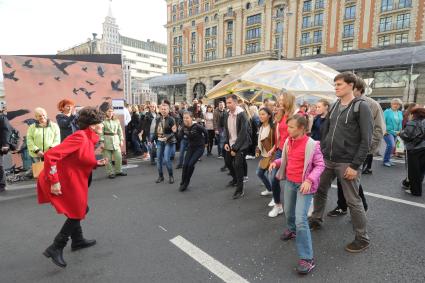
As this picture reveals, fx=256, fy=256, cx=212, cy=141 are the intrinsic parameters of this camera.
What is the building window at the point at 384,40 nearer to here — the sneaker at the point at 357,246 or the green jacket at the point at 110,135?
the green jacket at the point at 110,135

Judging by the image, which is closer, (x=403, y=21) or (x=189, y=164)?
(x=189, y=164)

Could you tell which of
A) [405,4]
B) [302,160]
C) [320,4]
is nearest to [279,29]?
[320,4]

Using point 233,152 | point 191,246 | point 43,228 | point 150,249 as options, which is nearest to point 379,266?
point 191,246

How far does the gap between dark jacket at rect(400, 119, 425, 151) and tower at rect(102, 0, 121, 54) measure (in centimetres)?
12095

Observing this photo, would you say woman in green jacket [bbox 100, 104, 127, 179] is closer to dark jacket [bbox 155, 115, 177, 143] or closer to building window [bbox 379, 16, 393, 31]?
dark jacket [bbox 155, 115, 177, 143]

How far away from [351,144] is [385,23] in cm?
4747

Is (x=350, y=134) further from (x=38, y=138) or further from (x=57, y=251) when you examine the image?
(x=38, y=138)

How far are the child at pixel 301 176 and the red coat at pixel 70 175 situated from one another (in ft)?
7.10

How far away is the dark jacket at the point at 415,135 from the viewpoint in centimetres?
470

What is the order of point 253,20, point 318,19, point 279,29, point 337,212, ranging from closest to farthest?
point 337,212, point 318,19, point 279,29, point 253,20

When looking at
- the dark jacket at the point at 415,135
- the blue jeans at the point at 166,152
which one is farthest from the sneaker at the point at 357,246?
the blue jeans at the point at 166,152

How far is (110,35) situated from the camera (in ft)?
410

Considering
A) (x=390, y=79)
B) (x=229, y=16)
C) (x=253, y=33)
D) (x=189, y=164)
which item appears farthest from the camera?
(x=229, y=16)

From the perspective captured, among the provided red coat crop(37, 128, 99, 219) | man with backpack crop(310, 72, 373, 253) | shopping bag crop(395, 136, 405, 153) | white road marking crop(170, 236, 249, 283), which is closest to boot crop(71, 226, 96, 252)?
red coat crop(37, 128, 99, 219)
